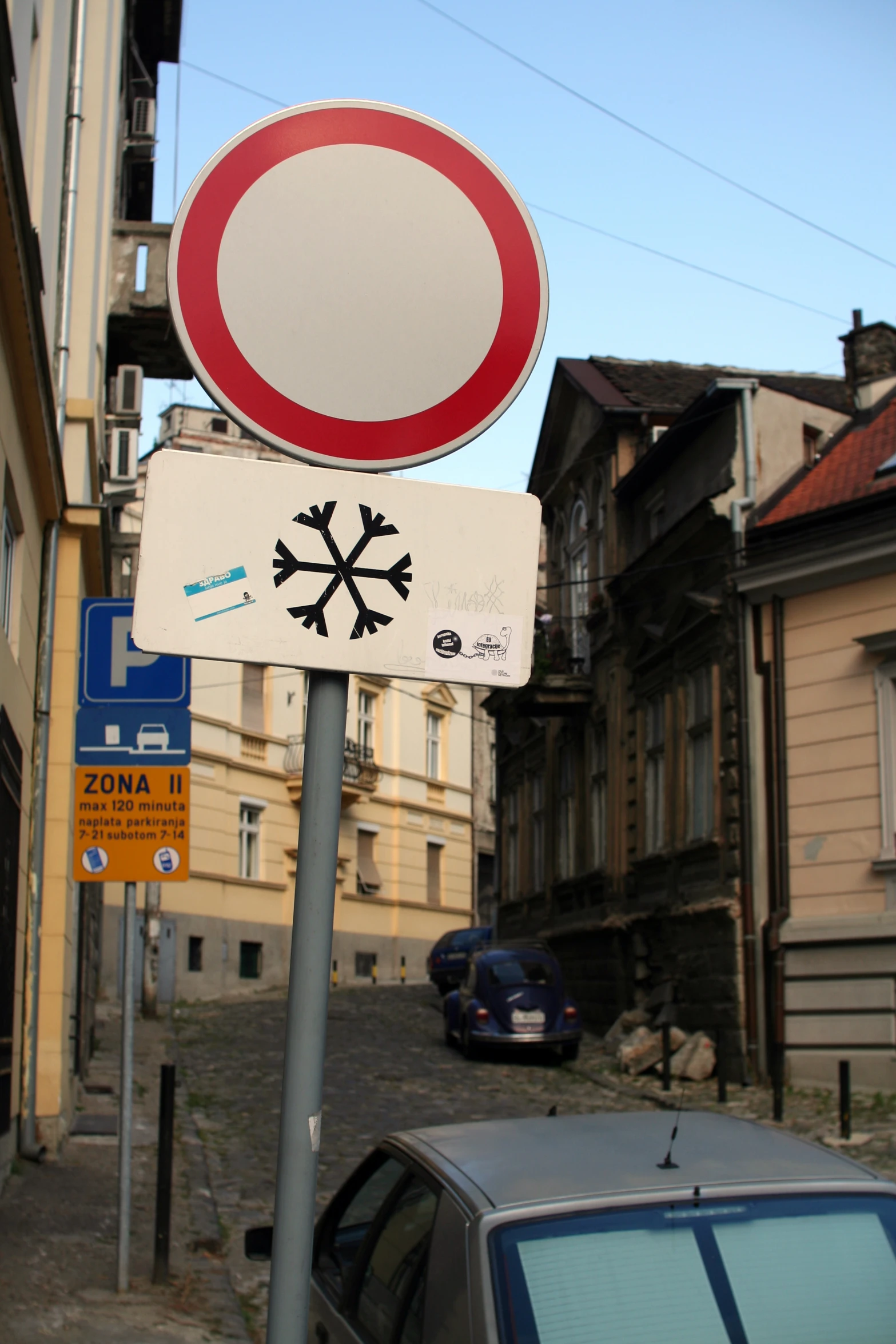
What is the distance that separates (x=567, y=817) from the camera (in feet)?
86.5

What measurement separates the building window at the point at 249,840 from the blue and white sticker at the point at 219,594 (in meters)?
34.1

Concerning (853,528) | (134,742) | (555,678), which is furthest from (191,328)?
(555,678)

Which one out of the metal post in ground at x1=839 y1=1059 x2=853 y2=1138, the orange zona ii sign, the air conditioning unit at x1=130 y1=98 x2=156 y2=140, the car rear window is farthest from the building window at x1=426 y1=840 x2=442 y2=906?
the orange zona ii sign

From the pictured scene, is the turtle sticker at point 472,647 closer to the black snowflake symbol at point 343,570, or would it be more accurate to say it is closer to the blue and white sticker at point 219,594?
the black snowflake symbol at point 343,570

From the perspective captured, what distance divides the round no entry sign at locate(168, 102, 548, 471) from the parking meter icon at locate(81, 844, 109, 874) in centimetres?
599

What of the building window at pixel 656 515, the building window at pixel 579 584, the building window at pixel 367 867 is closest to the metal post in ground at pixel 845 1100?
the building window at pixel 656 515

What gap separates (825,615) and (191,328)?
50.4 ft

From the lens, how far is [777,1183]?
3.47 m

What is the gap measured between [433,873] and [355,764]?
20.7 feet

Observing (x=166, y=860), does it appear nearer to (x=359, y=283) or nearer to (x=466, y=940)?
(x=359, y=283)

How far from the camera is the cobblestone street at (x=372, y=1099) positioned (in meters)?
11.3

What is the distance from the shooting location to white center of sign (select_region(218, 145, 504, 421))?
2.50 meters

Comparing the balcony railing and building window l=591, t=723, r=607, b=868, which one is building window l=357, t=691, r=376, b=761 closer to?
the balcony railing

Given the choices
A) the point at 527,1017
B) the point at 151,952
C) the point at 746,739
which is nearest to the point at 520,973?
the point at 527,1017
